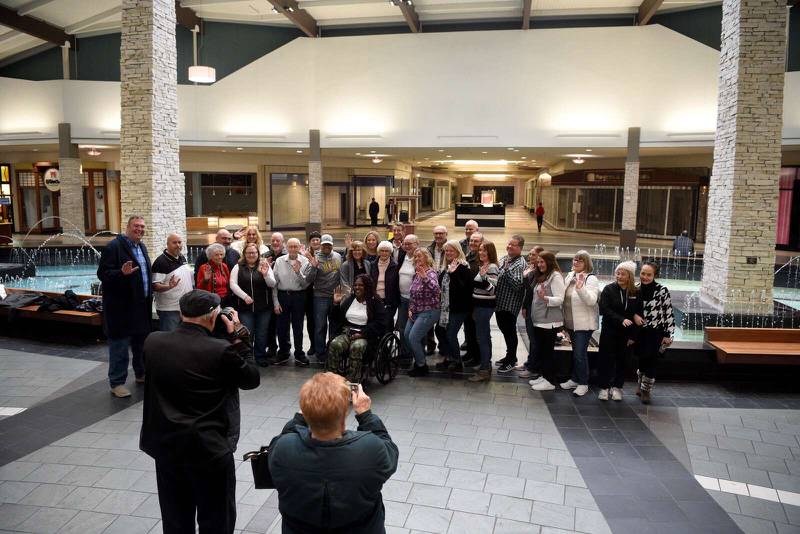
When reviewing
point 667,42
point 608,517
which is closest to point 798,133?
point 667,42

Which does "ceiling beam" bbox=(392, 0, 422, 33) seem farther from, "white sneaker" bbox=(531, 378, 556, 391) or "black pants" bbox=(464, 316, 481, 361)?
"white sneaker" bbox=(531, 378, 556, 391)

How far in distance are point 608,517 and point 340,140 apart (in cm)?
1667

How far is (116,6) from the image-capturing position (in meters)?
18.5

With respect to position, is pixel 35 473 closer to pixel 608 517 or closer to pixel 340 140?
pixel 608 517

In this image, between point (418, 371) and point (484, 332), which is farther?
point (418, 371)

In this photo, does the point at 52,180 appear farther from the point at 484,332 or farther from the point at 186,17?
the point at 484,332

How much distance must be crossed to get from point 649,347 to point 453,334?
2132 mm

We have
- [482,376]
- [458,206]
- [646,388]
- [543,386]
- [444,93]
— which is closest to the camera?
[646,388]

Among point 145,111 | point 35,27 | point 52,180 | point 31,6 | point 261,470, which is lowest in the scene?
point 261,470

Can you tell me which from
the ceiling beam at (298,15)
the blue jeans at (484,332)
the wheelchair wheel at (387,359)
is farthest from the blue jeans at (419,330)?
the ceiling beam at (298,15)

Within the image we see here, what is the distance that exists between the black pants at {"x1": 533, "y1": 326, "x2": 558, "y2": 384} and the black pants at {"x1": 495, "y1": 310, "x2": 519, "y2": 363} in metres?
0.34

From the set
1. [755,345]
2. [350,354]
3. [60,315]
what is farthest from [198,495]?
[755,345]

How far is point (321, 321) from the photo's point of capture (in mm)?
7090

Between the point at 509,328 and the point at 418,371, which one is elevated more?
the point at 509,328
